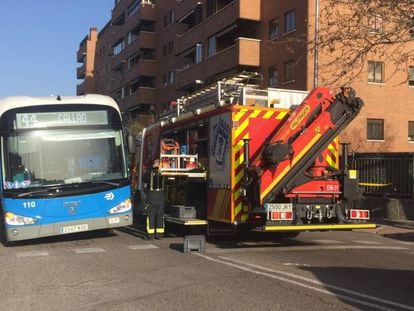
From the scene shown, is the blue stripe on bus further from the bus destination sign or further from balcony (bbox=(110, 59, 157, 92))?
balcony (bbox=(110, 59, 157, 92))

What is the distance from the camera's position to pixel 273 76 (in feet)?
103

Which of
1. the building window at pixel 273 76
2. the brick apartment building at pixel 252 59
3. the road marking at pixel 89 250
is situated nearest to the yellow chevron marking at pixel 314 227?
the road marking at pixel 89 250

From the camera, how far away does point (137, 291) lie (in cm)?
721

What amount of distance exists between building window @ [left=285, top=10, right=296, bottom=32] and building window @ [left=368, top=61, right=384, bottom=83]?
4.49 meters

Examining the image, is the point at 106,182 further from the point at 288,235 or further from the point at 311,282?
the point at 311,282

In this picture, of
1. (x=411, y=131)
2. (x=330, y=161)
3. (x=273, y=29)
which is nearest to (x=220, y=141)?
(x=330, y=161)

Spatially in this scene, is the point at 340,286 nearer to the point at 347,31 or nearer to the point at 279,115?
the point at 279,115

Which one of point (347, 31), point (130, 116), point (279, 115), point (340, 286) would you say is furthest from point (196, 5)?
point (340, 286)

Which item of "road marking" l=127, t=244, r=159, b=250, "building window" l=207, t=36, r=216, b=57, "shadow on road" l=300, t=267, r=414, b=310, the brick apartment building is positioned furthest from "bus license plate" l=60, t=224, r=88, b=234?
"building window" l=207, t=36, r=216, b=57

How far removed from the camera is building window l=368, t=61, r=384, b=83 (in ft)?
98.7

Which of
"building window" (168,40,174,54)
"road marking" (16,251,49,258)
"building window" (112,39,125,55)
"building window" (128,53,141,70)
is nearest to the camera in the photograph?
"road marking" (16,251,49,258)

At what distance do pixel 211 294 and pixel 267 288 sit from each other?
2.49ft

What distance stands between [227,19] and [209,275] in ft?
91.5

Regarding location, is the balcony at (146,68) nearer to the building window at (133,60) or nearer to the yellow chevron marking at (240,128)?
the building window at (133,60)
